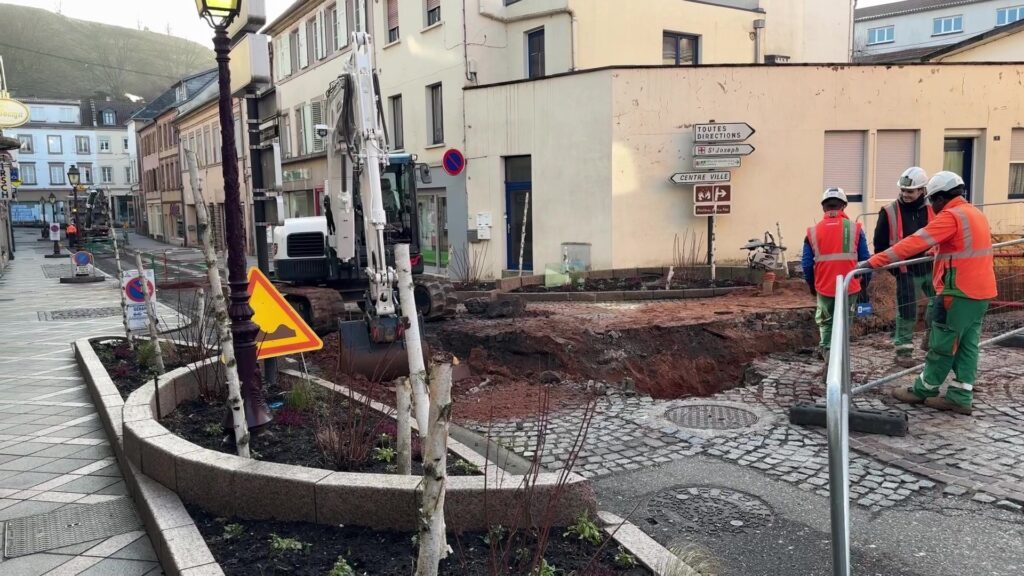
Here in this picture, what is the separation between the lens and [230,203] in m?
5.11

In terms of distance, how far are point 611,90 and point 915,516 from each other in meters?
13.1

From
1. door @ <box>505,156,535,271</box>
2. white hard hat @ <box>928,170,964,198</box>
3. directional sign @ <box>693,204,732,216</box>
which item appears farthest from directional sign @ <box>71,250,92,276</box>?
white hard hat @ <box>928,170,964,198</box>

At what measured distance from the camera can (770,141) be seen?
53.6 ft

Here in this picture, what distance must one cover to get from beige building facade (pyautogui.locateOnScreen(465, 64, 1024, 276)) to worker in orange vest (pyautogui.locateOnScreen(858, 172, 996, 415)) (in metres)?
10.3

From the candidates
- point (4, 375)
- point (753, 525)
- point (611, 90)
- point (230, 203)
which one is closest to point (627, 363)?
point (753, 525)

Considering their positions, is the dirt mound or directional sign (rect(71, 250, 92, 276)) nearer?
the dirt mound

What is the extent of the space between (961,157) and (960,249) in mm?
13189

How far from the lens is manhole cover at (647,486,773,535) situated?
14.2ft

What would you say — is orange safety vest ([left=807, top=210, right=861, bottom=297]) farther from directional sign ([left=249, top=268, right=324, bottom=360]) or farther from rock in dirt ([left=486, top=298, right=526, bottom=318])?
rock in dirt ([left=486, top=298, right=526, bottom=318])

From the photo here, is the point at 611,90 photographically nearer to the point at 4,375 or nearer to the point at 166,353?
the point at 166,353

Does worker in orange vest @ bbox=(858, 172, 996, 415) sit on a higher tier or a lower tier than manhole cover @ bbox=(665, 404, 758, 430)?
higher

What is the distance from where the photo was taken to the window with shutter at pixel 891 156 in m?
16.7

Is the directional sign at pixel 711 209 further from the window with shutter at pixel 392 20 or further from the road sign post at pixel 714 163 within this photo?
the window with shutter at pixel 392 20

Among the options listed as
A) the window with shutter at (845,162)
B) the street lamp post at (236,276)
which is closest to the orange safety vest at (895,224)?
the street lamp post at (236,276)
